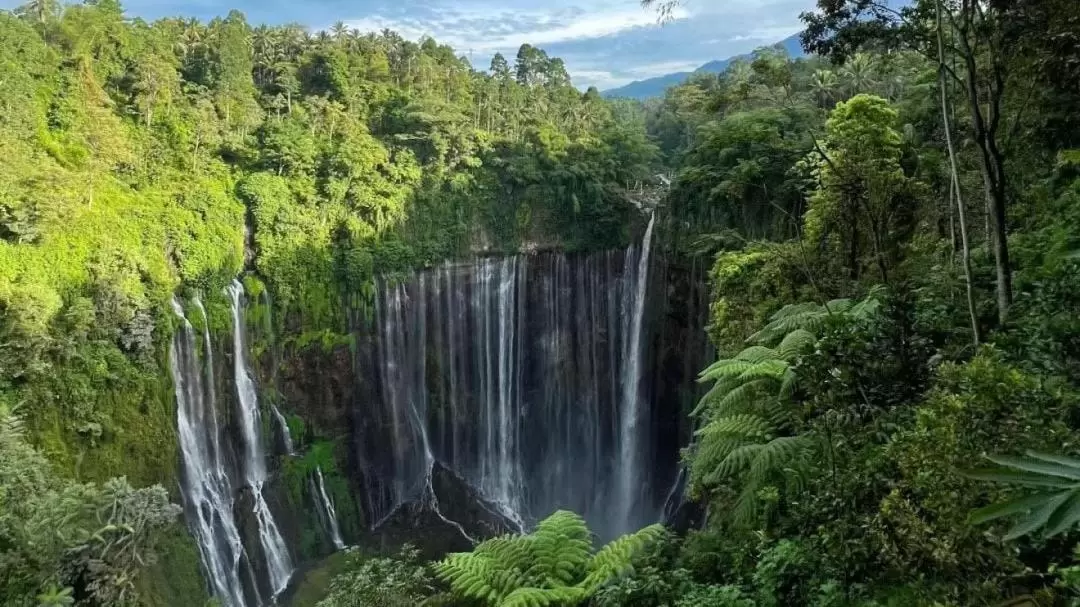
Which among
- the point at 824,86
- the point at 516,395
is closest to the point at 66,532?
the point at 516,395

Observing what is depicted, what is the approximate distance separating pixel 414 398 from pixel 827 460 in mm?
17432

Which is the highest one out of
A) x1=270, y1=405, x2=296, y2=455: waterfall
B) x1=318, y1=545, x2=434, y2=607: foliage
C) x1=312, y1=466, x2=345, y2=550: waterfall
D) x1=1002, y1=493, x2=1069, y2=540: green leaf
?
x1=1002, y1=493, x2=1069, y2=540: green leaf

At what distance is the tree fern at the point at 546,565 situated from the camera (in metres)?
4.95

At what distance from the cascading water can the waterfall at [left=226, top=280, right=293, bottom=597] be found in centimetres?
322

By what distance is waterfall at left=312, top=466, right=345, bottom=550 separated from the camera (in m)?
18.5

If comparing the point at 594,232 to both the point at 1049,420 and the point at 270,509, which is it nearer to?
the point at 270,509

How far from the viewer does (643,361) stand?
20406 millimetres

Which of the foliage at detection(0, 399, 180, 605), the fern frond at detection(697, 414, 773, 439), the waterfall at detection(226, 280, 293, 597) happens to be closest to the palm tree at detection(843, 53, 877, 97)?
the fern frond at detection(697, 414, 773, 439)

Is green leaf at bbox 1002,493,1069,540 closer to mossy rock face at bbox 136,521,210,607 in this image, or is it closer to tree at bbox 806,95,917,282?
→ tree at bbox 806,95,917,282

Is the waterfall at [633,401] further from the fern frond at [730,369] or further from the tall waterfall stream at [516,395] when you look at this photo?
the fern frond at [730,369]

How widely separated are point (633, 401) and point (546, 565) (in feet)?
50.1

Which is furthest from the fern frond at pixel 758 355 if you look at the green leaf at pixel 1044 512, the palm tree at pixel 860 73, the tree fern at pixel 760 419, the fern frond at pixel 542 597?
the palm tree at pixel 860 73

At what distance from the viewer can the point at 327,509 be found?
18.7 metres

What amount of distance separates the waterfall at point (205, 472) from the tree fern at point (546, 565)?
11855 millimetres
